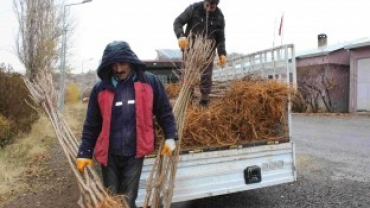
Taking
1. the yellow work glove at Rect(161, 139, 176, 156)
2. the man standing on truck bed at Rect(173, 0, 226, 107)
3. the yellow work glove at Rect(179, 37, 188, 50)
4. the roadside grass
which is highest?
the man standing on truck bed at Rect(173, 0, 226, 107)

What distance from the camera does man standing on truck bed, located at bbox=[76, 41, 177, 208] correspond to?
10.2 feet

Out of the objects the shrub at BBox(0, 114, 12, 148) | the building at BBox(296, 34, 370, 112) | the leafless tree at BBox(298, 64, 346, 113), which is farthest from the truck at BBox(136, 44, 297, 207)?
the leafless tree at BBox(298, 64, 346, 113)

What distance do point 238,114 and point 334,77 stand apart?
17283 millimetres

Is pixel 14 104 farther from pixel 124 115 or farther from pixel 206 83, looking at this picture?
pixel 124 115

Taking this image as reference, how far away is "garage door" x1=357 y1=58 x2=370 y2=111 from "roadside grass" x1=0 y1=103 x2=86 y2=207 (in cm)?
1397

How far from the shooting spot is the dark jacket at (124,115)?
122 inches

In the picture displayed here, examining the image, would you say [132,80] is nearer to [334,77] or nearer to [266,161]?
[266,161]

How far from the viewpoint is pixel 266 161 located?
4.47m

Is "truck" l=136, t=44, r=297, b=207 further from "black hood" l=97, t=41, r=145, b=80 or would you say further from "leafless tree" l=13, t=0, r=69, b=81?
"leafless tree" l=13, t=0, r=69, b=81

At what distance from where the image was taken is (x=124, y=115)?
310 cm

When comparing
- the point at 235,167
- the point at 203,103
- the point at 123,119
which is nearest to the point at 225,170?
the point at 235,167

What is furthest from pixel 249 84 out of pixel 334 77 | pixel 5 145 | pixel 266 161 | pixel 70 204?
pixel 334 77

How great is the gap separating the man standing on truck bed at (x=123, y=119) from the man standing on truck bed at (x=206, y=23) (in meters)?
1.94

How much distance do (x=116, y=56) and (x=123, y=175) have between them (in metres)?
0.94
